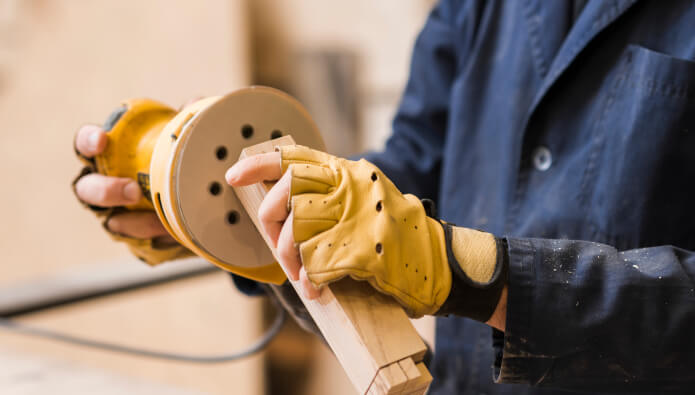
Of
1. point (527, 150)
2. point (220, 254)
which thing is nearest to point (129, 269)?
point (220, 254)

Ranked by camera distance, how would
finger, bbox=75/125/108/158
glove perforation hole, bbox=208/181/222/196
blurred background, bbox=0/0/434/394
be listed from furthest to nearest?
1. blurred background, bbox=0/0/434/394
2. finger, bbox=75/125/108/158
3. glove perforation hole, bbox=208/181/222/196

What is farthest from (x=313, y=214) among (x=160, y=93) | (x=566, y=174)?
(x=160, y=93)

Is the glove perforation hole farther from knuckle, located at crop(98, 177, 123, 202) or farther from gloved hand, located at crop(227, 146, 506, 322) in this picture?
knuckle, located at crop(98, 177, 123, 202)

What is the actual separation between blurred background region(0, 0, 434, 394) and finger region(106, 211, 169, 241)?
4.86 ft

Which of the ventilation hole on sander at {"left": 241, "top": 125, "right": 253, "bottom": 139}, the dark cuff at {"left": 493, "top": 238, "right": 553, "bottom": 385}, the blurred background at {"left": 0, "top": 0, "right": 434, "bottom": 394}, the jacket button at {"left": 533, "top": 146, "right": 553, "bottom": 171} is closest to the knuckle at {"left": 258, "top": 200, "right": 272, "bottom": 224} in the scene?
the ventilation hole on sander at {"left": 241, "top": 125, "right": 253, "bottom": 139}

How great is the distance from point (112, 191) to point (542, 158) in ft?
1.77

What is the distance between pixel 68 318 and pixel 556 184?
2.29m

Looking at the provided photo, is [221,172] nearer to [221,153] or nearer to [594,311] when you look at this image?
[221,153]

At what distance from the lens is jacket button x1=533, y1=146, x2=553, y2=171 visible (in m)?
0.71

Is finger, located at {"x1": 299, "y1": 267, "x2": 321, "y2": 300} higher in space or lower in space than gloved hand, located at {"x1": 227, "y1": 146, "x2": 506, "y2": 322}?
lower

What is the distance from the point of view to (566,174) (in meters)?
0.69

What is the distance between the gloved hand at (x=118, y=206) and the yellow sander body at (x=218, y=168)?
131 millimetres

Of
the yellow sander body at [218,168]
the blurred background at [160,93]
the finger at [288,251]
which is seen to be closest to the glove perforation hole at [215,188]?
the yellow sander body at [218,168]

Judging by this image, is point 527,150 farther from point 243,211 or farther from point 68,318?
point 68,318
